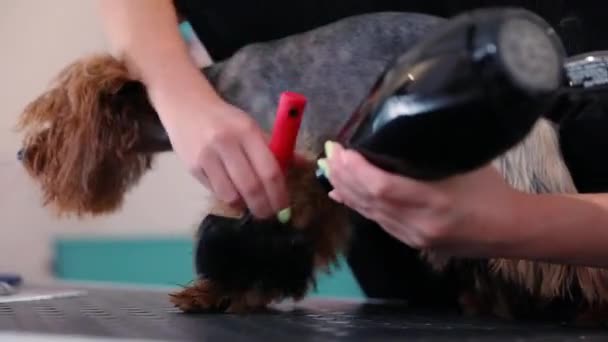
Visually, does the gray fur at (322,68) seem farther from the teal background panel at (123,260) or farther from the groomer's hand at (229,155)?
the teal background panel at (123,260)

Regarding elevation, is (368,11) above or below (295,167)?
above

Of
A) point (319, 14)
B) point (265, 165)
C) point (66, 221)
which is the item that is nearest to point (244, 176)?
point (265, 165)

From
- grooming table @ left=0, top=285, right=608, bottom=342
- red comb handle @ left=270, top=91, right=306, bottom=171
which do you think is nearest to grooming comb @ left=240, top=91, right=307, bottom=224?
red comb handle @ left=270, top=91, right=306, bottom=171

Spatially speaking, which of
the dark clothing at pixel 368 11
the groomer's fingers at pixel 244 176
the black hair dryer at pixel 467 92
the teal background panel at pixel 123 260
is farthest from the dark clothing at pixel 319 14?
the teal background panel at pixel 123 260

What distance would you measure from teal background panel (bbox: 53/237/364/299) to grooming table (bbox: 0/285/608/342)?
742 millimetres

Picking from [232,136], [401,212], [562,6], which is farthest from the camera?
[562,6]

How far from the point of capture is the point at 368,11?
819 millimetres

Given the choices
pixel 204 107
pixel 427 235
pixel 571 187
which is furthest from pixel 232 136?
pixel 571 187

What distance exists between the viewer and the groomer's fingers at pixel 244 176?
1.99 feet

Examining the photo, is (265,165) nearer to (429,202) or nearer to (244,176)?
(244,176)

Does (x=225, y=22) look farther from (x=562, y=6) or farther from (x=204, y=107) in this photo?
(x=562, y=6)

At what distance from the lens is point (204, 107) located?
65 cm

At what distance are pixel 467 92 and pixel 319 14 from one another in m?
0.45

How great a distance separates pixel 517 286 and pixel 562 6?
0.27 meters
